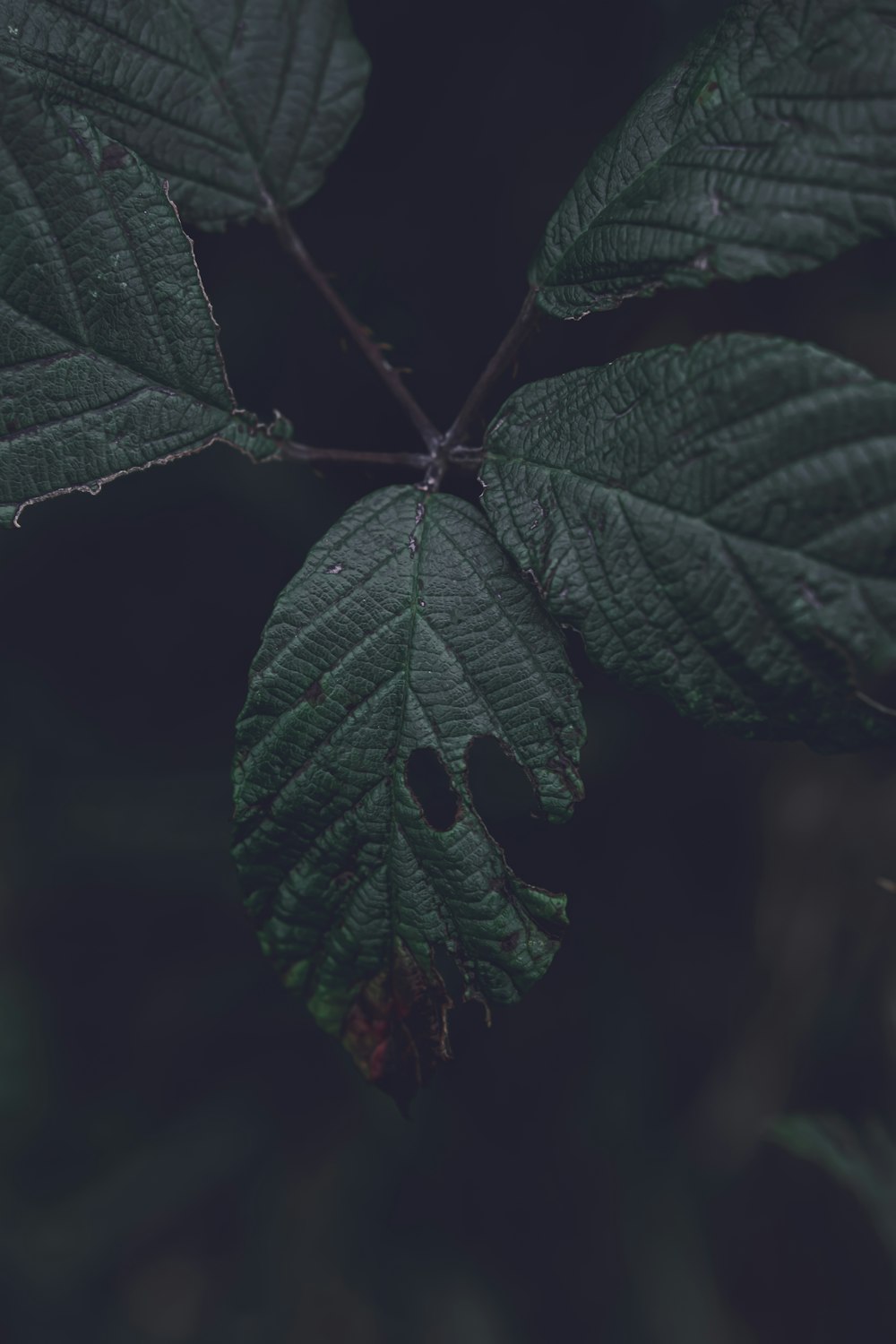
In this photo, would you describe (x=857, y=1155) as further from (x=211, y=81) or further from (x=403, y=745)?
(x=211, y=81)

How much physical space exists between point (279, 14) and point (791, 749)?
1210mm

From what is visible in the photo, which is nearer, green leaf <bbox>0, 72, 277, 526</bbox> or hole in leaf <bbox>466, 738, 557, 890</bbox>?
green leaf <bbox>0, 72, 277, 526</bbox>

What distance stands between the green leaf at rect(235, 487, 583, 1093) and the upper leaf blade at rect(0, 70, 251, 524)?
249 millimetres

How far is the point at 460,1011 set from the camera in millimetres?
1303

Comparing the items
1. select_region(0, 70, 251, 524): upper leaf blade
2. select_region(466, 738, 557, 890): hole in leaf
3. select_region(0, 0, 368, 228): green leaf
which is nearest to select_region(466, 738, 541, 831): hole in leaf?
select_region(466, 738, 557, 890): hole in leaf

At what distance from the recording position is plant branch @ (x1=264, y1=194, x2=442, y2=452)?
1.01 meters

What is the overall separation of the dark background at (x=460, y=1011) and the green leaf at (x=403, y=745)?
1.06 ft

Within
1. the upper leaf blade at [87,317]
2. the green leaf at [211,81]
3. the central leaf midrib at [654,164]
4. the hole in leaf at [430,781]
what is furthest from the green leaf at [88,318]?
the hole in leaf at [430,781]

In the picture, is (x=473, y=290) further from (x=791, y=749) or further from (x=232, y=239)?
(x=791, y=749)

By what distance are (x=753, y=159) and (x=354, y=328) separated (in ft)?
1.60

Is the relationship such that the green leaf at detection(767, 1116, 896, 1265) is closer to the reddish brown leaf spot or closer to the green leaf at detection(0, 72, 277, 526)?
the reddish brown leaf spot

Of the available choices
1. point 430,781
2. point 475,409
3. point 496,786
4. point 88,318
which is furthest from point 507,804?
point 88,318

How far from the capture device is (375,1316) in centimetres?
145

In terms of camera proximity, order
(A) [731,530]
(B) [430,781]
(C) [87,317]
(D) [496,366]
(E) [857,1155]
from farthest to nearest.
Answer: (E) [857,1155] → (B) [430,781] → (D) [496,366] → (C) [87,317] → (A) [731,530]
